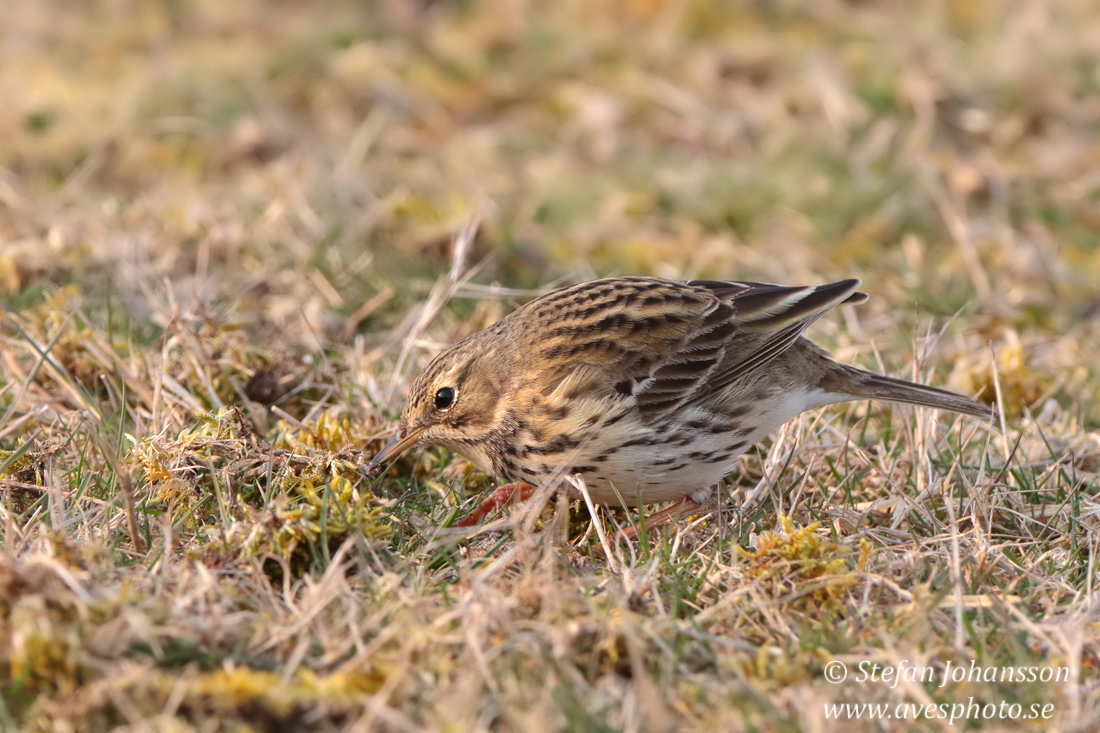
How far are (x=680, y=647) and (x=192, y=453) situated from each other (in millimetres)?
2039

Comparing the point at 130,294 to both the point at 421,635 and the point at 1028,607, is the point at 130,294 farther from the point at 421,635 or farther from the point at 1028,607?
the point at 1028,607

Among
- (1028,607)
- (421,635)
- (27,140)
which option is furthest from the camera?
(27,140)

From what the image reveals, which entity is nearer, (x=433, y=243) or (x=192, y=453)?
(x=192, y=453)

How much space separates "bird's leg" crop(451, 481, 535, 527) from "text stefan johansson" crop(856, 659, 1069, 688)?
167 cm

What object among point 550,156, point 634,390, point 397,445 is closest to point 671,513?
point 634,390

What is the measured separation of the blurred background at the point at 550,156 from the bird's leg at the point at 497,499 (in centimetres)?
181

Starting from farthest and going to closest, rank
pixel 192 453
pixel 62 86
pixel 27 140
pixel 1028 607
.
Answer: pixel 62 86, pixel 27 140, pixel 192 453, pixel 1028 607

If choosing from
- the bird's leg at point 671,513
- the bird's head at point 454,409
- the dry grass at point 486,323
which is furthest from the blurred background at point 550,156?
the bird's leg at point 671,513

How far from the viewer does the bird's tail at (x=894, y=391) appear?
5.23m

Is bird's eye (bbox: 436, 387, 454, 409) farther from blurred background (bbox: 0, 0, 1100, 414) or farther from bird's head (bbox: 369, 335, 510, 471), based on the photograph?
blurred background (bbox: 0, 0, 1100, 414)

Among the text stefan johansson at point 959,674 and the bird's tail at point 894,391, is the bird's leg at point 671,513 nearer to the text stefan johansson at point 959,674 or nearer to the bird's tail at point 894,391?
→ the bird's tail at point 894,391

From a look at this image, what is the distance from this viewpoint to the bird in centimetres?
482

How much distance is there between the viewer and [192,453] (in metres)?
4.55

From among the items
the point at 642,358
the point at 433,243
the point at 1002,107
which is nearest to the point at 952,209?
the point at 1002,107
